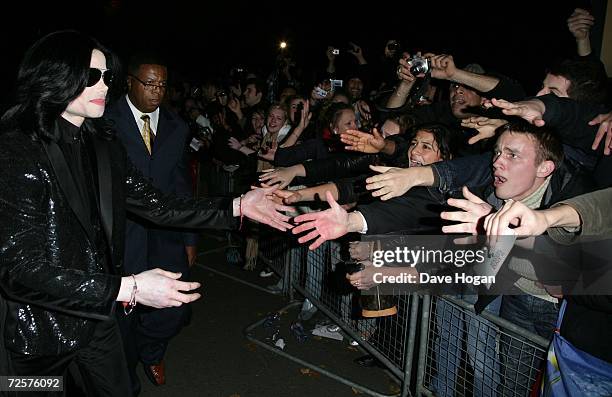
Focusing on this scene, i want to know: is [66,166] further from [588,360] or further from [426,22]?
[426,22]

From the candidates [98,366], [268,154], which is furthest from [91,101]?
[268,154]

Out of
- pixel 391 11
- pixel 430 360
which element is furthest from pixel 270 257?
pixel 391 11

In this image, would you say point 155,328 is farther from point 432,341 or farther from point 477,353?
point 477,353

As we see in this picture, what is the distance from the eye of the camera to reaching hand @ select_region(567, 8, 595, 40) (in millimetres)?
4168

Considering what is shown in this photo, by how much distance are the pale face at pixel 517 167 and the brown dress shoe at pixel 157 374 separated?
3100 millimetres

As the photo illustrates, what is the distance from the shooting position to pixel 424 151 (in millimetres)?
3830

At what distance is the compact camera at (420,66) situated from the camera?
3.82 m

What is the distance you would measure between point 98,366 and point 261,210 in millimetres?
1334

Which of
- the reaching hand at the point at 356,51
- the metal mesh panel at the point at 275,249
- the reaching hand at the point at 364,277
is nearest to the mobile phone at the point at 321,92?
the reaching hand at the point at 356,51

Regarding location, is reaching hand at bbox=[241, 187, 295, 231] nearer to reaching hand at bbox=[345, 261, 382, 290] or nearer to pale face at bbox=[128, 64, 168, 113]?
reaching hand at bbox=[345, 261, 382, 290]

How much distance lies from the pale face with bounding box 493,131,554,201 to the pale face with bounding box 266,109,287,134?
12.3 ft

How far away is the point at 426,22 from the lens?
11.0m

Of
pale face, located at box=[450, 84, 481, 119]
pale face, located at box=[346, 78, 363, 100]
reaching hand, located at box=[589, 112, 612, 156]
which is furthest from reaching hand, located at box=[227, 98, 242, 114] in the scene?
reaching hand, located at box=[589, 112, 612, 156]

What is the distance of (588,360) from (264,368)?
9.59 ft
